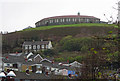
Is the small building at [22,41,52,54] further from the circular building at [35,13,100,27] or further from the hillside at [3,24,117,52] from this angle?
the circular building at [35,13,100,27]

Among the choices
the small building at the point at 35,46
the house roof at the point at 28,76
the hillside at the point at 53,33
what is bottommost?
the small building at the point at 35,46

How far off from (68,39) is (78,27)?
18635mm

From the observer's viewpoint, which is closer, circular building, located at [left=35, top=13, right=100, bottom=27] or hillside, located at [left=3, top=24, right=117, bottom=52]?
hillside, located at [left=3, top=24, right=117, bottom=52]

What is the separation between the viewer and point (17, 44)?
74.6 m

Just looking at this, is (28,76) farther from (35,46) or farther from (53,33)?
(53,33)

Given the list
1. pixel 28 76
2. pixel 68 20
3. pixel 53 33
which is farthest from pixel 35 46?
pixel 28 76

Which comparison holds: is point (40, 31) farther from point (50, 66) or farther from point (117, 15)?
point (117, 15)

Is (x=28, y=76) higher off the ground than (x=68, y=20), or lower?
lower

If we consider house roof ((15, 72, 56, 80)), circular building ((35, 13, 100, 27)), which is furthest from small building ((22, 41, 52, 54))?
house roof ((15, 72, 56, 80))

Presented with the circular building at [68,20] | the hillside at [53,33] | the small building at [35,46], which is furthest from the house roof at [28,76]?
the circular building at [68,20]

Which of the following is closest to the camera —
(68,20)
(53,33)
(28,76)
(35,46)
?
(28,76)

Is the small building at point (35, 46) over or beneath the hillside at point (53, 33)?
beneath

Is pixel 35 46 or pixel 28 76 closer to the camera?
pixel 28 76

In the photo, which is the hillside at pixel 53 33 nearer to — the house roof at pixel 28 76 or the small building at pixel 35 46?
the small building at pixel 35 46
